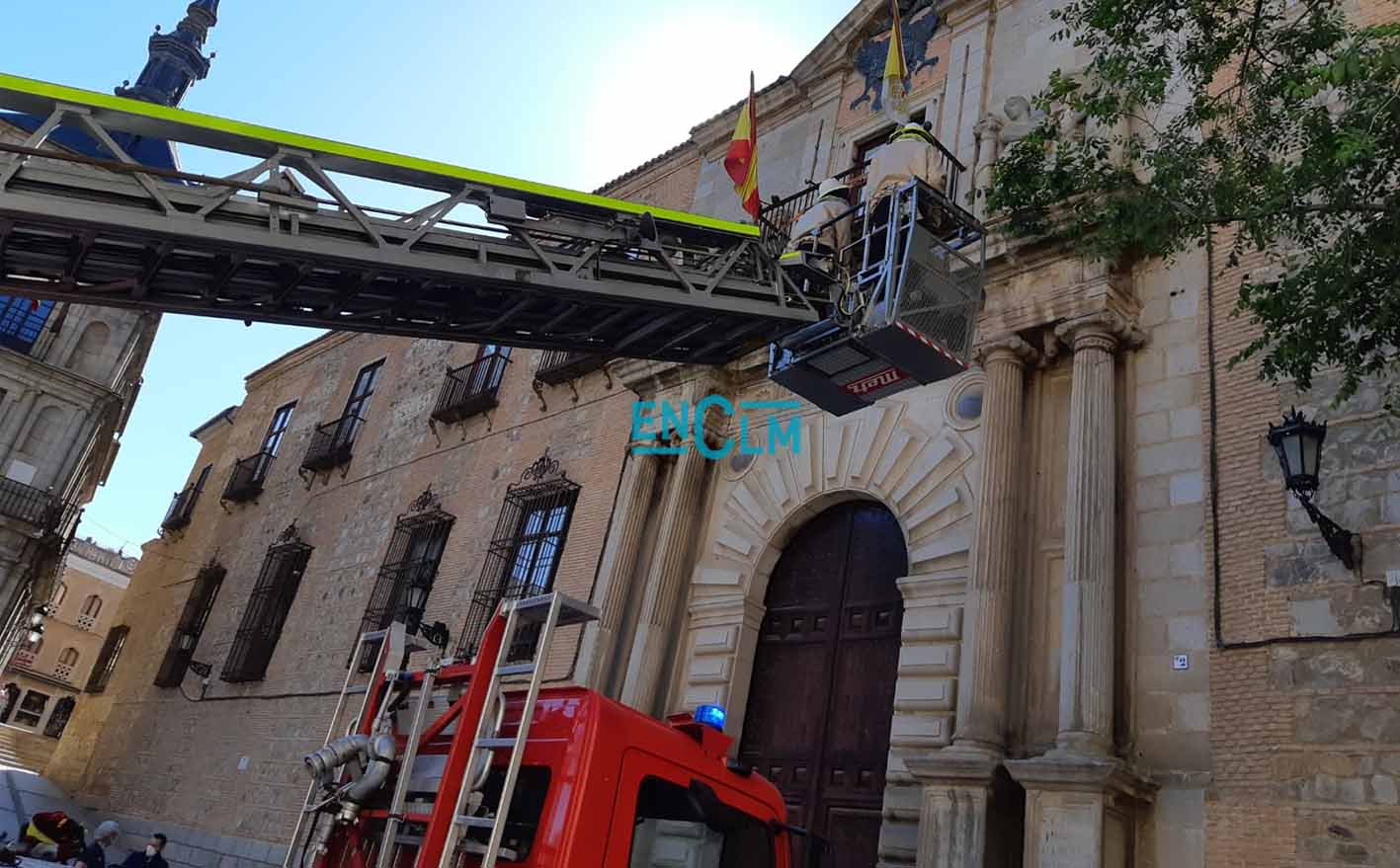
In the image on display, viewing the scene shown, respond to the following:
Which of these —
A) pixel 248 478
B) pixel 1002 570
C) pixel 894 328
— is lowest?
pixel 1002 570

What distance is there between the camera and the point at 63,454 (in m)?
24.5

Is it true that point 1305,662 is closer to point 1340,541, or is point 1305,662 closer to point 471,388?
point 1340,541

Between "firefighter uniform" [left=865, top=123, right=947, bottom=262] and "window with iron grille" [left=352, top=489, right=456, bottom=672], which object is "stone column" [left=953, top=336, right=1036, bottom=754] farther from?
"window with iron grille" [left=352, top=489, right=456, bottom=672]

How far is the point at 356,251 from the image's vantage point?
7059 millimetres

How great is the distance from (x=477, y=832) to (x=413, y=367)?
16.5 m

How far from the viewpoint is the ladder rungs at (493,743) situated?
4.61 metres

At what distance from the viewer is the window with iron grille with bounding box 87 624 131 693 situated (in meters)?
23.9

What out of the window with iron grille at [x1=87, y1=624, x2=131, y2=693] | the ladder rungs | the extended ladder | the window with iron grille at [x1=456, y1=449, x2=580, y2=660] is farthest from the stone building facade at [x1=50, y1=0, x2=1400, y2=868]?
the window with iron grille at [x1=87, y1=624, x2=131, y2=693]

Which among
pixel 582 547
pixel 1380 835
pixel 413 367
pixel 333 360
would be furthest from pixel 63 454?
pixel 1380 835

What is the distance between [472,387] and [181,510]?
39.9 feet

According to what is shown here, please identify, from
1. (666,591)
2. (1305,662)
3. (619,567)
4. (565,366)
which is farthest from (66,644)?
(1305,662)

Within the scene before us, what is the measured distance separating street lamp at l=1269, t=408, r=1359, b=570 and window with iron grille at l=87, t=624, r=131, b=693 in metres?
24.1

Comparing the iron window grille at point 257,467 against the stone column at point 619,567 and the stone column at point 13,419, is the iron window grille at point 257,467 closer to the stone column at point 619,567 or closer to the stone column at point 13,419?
the stone column at point 13,419

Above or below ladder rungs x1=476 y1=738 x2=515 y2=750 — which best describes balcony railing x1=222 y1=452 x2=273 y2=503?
above
